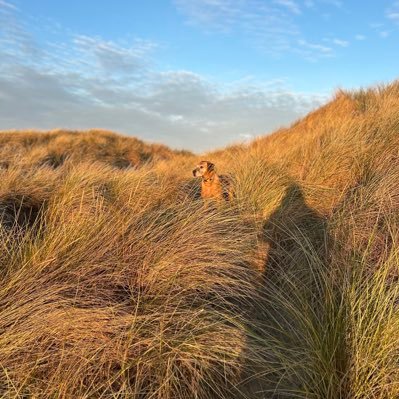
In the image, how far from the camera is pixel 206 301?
3.03m

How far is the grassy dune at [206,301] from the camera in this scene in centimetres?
218

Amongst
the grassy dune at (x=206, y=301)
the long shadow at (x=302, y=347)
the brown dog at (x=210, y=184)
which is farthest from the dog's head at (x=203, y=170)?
the long shadow at (x=302, y=347)

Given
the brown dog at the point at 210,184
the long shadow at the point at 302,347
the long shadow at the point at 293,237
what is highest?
the brown dog at the point at 210,184

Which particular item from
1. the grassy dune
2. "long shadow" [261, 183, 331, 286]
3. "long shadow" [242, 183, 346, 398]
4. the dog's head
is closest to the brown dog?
the dog's head

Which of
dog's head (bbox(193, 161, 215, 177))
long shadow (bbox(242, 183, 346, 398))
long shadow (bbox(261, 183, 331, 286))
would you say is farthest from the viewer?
dog's head (bbox(193, 161, 215, 177))

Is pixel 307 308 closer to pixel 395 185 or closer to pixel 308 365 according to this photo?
pixel 308 365

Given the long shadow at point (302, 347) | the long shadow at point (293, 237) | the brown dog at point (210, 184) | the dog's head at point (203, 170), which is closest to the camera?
the long shadow at point (302, 347)

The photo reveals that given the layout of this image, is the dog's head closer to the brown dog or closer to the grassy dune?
the brown dog

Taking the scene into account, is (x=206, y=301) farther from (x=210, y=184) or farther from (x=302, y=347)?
(x=210, y=184)

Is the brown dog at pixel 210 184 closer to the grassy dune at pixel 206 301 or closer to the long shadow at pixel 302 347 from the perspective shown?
the grassy dune at pixel 206 301

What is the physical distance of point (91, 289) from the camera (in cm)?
288

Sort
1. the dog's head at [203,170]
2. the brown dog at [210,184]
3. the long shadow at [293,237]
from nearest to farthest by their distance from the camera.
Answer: the long shadow at [293,237], the brown dog at [210,184], the dog's head at [203,170]

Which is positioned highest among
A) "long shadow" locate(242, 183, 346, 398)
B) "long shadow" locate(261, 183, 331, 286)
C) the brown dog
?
the brown dog

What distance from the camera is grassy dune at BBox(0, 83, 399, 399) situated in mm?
2184
